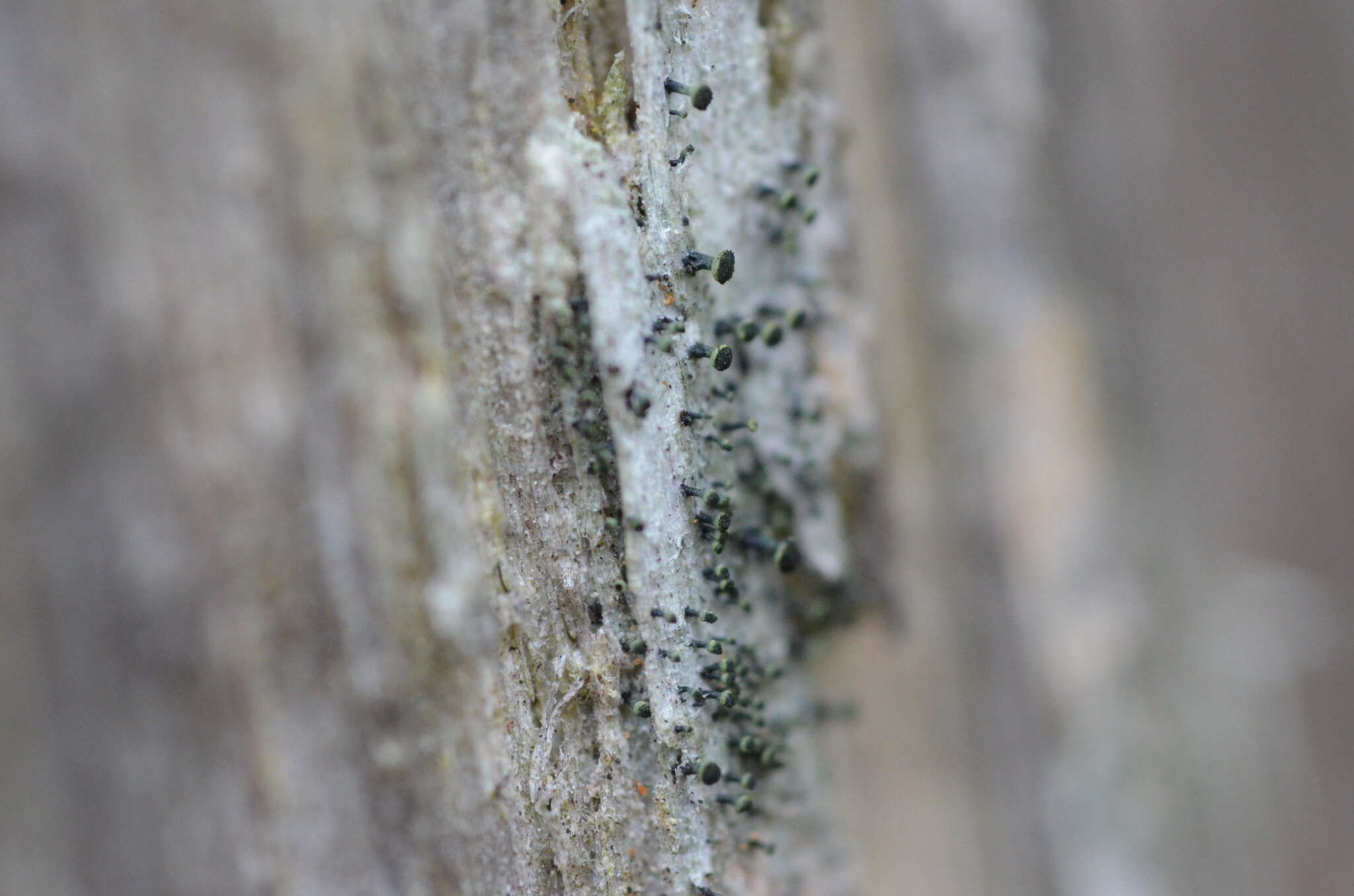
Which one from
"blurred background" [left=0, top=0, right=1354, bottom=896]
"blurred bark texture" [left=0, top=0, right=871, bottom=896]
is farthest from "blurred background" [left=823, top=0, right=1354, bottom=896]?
"blurred bark texture" [left=0, top=0, right=871, bottom=896]

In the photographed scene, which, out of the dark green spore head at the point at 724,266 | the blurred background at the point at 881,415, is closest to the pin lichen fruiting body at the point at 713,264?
the dark green spore head at the point at 724,266

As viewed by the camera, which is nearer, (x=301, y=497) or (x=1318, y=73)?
(x=301, y=497)

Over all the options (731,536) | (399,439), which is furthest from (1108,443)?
(399,439)

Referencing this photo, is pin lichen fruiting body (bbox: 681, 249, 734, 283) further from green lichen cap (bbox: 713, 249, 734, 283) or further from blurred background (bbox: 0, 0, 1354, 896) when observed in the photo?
blurred background (bbox: 0, 0, 1354, 896)

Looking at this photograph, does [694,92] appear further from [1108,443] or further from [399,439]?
[1108,443]

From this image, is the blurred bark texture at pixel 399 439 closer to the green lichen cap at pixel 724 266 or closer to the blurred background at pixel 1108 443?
the green lichen cap at pixel 724 266

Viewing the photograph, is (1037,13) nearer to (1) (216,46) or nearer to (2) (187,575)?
(1) (216,46)

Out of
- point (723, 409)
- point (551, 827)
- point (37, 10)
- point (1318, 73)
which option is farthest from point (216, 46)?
point (1318, 73)
